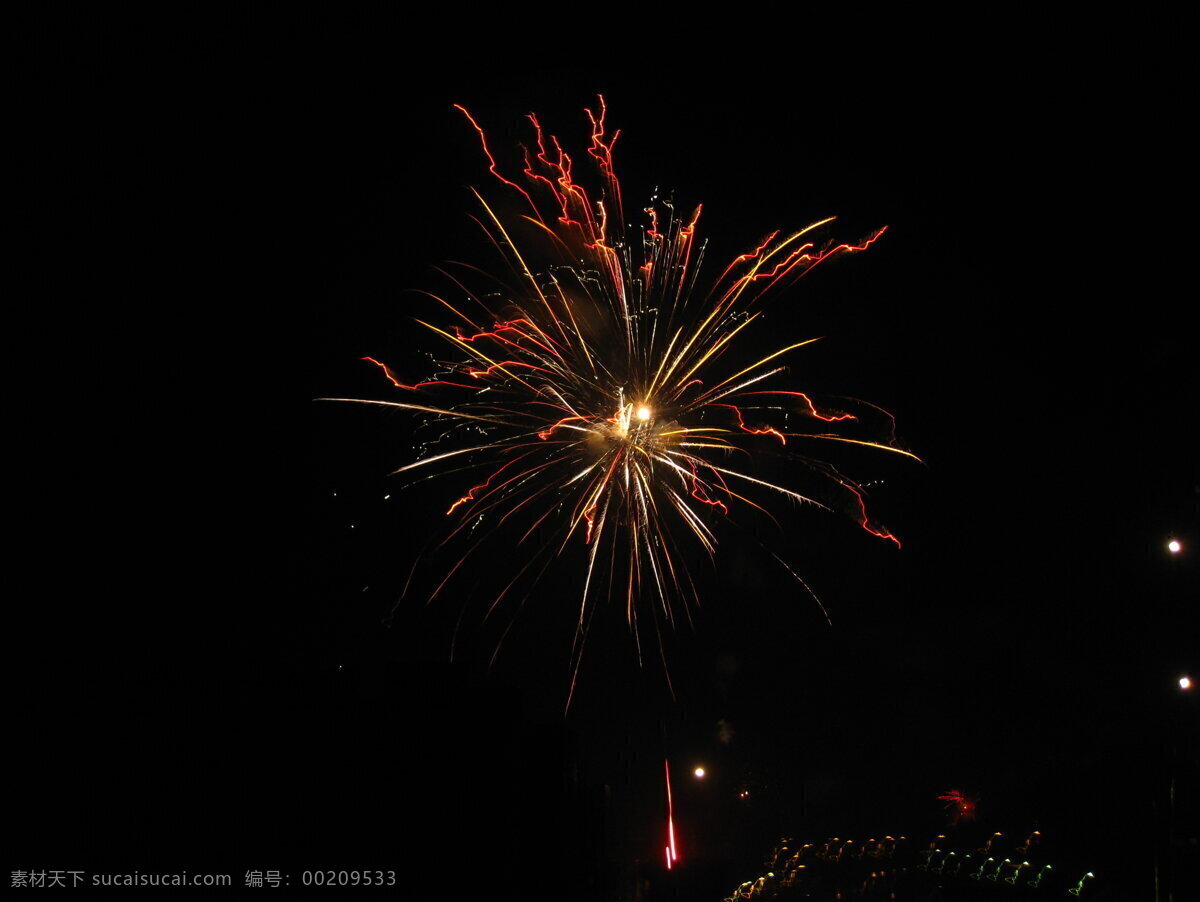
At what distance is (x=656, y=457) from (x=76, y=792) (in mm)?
6358

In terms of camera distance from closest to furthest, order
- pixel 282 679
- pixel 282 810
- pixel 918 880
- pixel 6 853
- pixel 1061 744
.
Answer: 1. pixel 6 853
2. pixel 282 810
3. pixel 282 679
4. pixel 918 880
5. pixel 1061 744

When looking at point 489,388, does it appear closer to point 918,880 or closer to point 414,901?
point 414,901

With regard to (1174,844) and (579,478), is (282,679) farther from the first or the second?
(1174,844)

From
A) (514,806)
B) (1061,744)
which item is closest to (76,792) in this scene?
(514,806)

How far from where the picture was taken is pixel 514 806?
18.2 feet

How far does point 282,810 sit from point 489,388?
5.09m

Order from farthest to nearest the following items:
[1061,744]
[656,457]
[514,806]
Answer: [1061,744] → [656,457] → [514,806]

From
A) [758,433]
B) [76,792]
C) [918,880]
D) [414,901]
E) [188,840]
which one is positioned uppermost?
[758,433]

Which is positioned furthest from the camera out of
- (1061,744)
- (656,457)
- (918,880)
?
(1061,744)

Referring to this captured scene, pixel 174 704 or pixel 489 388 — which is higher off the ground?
pixel 489 388

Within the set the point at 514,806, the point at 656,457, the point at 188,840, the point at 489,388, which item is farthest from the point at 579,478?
the point at 188,840

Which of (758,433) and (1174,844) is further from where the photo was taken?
(758,433)

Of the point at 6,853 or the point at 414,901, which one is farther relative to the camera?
the point at 414,901

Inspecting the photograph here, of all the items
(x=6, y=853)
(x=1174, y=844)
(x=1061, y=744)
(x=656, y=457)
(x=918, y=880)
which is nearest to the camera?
(x=6, y=853)
